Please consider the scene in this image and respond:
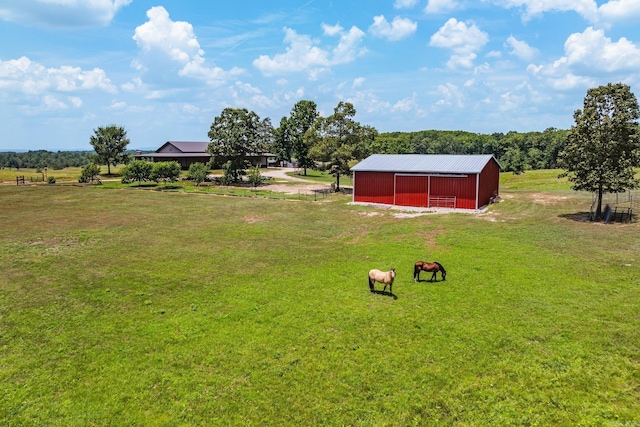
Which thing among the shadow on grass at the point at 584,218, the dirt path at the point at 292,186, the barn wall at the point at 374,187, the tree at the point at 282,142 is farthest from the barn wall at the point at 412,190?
the tree at the point at 282,142

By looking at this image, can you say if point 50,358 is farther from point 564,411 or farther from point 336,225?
point 336,225

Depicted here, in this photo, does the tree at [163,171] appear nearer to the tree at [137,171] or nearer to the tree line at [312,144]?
the tree at [137,171]

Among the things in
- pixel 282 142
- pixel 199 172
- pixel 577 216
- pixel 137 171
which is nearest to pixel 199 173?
pixel 199 172

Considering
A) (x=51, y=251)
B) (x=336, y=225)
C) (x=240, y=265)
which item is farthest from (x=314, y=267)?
(x=51, y=251)

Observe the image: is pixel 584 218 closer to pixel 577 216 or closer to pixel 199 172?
pixel 577 216

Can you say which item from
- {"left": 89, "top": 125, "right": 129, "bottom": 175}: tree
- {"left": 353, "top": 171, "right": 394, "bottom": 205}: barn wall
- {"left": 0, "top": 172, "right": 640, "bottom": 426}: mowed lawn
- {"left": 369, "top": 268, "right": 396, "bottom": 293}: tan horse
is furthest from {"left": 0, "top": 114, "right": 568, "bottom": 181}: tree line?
{"left": 369, "top": 268, "right": 396, "bottom": 293}: tan horse

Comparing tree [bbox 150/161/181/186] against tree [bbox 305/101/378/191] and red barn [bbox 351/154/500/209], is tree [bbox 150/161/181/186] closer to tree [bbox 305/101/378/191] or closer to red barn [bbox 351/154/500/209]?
tree [bbox 305/101/378/191]
